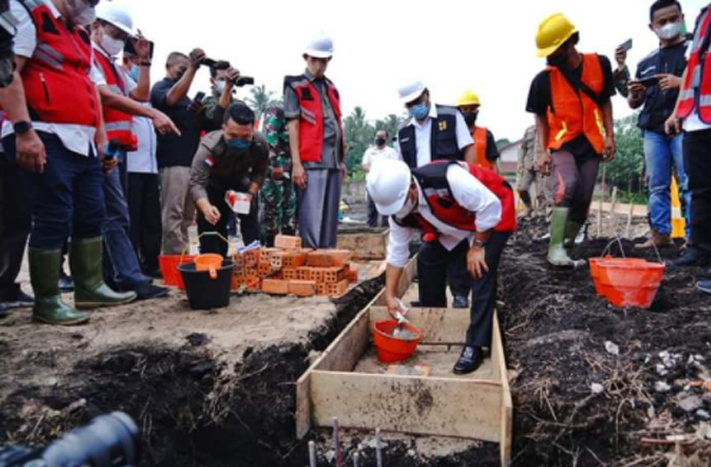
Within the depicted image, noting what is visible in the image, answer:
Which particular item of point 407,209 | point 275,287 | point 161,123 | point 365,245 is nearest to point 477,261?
point 407,209

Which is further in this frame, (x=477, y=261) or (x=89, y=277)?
(x=89, y=277)

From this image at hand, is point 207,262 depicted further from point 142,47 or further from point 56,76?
point 142,47

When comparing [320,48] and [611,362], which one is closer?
[611,362]

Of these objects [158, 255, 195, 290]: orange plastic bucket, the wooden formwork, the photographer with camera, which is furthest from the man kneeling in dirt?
the photographer with camera

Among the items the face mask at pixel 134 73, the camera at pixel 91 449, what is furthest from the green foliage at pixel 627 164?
the camera at pixel 91 449

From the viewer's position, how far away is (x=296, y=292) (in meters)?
4.24

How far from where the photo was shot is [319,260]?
14.9 feet

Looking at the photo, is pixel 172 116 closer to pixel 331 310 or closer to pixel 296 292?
pixel 296 292

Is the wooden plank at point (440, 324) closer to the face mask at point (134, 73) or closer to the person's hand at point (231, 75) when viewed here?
the person's hand at point (231, 75)

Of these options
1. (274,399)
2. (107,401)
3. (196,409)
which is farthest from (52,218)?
(274,399)

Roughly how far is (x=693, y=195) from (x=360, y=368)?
272 centimetres

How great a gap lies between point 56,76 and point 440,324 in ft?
9.44

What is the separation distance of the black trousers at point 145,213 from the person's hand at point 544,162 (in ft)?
11.2

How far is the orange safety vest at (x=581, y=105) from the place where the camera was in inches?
168
